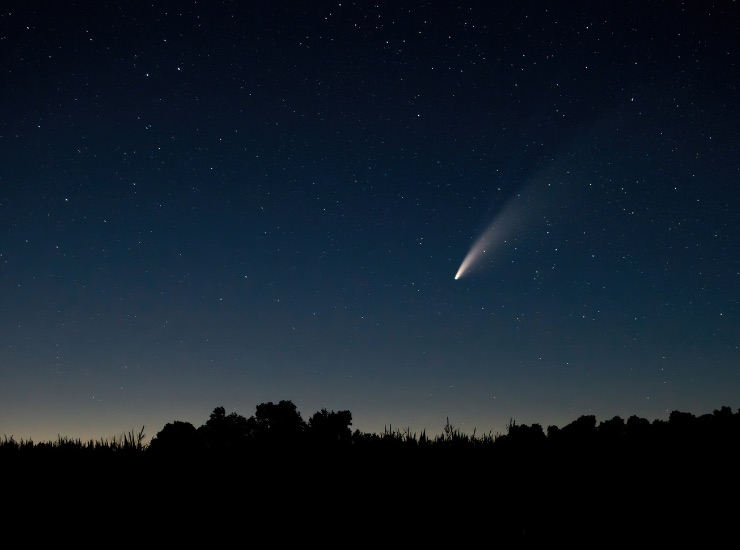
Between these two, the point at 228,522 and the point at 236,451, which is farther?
the point at 236,451

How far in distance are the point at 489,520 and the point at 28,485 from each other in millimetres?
5086

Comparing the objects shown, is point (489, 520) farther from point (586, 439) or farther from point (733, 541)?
point (733, 541)

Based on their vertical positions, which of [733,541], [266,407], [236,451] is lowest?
[733,541]

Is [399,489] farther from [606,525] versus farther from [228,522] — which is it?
[606,525]

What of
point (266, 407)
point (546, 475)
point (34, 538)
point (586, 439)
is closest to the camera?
point (34, 538)

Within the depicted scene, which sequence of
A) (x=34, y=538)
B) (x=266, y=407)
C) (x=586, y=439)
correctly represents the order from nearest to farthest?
(x=34, y=538), (x=586, y=439), (x=266, y=407)

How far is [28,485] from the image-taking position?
6297mm

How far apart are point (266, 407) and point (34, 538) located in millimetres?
17424

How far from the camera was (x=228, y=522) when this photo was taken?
611 centimetres

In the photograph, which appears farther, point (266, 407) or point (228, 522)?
point (266, 407)

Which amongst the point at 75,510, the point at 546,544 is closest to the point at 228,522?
the point at 75,510

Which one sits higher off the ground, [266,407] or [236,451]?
[266,407]

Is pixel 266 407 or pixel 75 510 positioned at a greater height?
pixel 266 407

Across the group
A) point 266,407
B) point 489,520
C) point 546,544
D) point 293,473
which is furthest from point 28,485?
point 266,407
